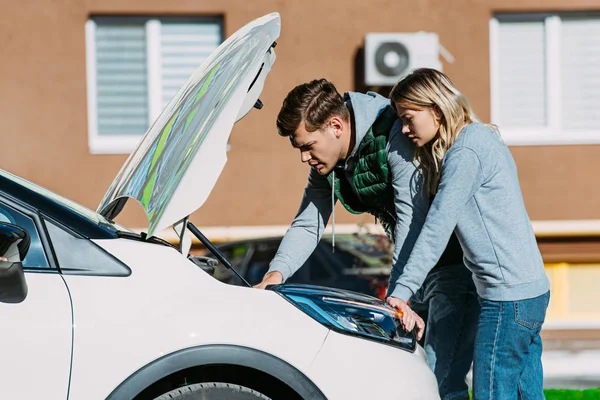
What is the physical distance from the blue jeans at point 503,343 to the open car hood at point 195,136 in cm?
115

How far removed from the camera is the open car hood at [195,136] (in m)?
3.03

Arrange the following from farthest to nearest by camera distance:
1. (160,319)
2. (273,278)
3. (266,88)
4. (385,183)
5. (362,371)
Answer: (266,88)
(273,278)
(385,183)
(362,371)
(160,319)

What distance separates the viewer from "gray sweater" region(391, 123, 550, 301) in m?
3.34

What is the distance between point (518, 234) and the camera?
3.40m

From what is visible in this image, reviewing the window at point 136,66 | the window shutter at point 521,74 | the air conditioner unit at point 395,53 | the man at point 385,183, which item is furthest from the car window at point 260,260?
the window shutter at point 521,74

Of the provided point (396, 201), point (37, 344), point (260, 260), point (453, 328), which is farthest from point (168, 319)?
point (260, 260)

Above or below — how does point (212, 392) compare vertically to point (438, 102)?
below

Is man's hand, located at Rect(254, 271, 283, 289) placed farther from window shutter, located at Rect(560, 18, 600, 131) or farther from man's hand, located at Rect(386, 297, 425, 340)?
window shutter, located at Rect(560, 18, 600, 131)

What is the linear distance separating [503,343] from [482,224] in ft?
1.44

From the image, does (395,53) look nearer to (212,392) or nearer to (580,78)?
(580,78)

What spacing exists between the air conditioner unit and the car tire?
271 inches

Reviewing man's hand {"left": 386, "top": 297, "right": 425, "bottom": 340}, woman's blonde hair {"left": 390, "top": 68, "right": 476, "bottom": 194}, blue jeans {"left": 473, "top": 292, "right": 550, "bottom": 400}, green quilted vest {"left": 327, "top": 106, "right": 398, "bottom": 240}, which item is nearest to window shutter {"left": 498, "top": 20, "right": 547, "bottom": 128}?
green quilted vest {"left": 327, "top": 106, "right": 398, "bottom": 240}

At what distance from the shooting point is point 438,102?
11.3 feet

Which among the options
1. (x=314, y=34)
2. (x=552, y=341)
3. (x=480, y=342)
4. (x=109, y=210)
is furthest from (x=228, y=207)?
(x=480, y=342)
